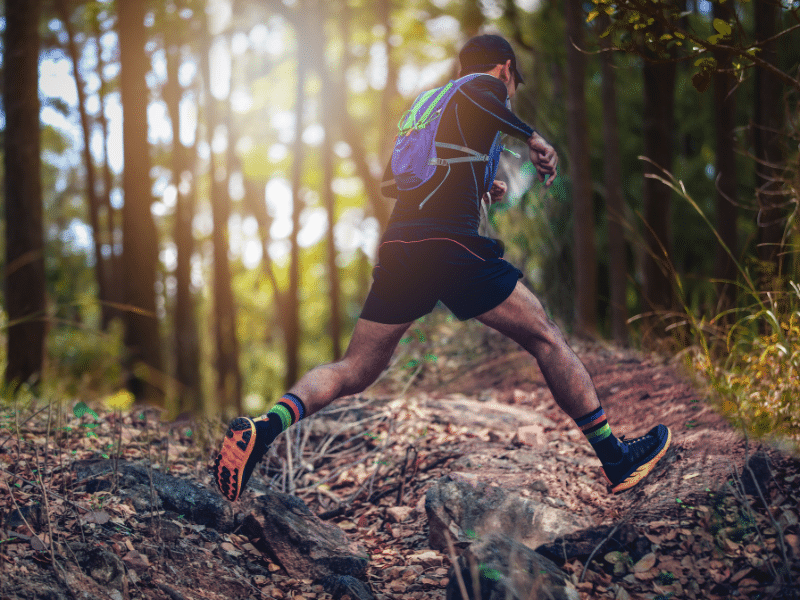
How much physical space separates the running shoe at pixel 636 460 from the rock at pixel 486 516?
274 millimetres

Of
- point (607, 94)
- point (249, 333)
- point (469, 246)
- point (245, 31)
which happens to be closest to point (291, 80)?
point (245, 31)

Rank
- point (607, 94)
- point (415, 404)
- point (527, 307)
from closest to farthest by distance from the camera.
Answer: point (527, 307) → point (415, 404) → point (607, 94)

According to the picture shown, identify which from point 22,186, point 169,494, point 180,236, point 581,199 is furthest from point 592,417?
point 180,236

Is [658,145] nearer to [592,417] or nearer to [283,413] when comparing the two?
[592,417]

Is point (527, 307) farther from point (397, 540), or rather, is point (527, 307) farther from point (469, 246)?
point (397, 540)

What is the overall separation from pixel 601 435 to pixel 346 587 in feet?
4.37

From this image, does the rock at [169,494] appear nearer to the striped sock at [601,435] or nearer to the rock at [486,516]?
the rock at [486,516]

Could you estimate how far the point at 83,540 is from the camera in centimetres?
253

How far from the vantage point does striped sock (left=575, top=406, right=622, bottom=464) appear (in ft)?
9.68

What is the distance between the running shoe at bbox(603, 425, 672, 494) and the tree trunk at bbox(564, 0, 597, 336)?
143 inches

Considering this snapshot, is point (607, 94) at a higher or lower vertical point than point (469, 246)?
higher

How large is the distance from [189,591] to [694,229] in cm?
1026

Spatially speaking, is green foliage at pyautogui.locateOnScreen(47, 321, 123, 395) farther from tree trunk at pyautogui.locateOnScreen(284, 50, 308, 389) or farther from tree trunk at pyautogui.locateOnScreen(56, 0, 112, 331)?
tree trunk at pyautogui.locateOnScreen(284, 50, 308, 389)

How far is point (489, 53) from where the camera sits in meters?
3.13
